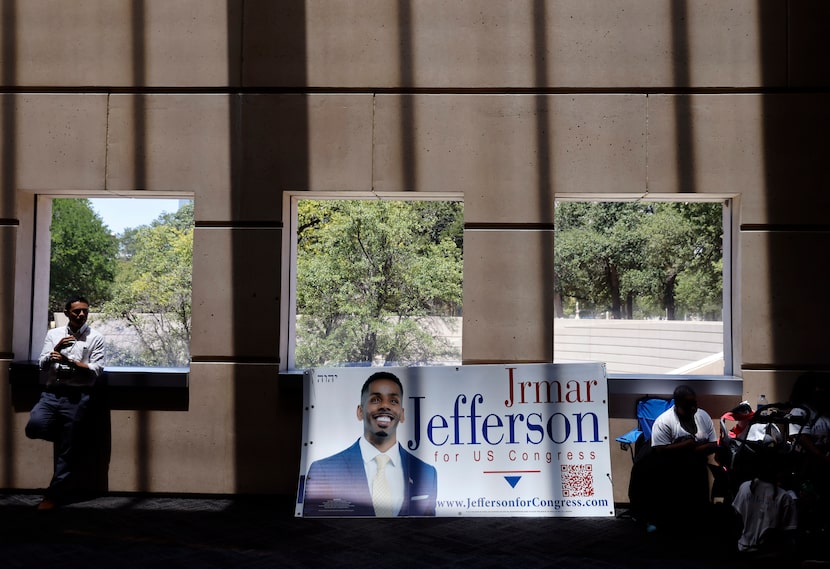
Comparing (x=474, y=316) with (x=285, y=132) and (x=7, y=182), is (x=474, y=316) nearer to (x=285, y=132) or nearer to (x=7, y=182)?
(x=285, y=132)

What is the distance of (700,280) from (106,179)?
5.98 meters

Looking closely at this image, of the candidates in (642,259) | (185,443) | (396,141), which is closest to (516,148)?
(396,141)

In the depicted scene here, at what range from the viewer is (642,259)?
25.4 ft

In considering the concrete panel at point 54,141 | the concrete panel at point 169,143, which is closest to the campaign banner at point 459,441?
the concrete panel at point 169,143

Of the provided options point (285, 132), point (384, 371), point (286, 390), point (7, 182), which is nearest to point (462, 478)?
point (384, 371)

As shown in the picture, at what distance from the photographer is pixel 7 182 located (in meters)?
7.70

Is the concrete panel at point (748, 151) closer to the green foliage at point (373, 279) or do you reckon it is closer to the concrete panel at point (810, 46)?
the concrete panel at point (810, 46)

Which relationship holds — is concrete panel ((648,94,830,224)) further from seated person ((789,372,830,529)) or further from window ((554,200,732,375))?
seated person ((789,372,830,529))

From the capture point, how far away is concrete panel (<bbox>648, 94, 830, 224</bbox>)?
730cm

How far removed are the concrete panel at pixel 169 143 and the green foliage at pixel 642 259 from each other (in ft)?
11.2

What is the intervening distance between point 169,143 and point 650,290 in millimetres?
4993

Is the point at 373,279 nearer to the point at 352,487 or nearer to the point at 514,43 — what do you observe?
the point at 352,487

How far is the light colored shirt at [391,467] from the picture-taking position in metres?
6.70

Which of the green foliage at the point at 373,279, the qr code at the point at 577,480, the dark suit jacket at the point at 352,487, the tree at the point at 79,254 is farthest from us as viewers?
the tree at the point at 79,254
